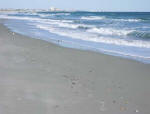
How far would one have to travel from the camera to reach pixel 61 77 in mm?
4891

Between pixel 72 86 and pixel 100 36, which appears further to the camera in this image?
pixel 100 36

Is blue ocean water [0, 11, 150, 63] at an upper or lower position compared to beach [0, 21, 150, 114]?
lower

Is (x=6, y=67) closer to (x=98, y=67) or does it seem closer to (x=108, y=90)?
(x=98, y=67)

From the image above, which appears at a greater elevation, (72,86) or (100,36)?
(72,86)

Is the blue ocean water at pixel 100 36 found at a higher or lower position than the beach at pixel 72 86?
lower

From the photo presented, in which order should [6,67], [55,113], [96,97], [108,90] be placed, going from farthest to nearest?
[6,67]
[108,90]
[96,97]
[55,113]

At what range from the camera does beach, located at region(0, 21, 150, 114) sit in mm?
3445

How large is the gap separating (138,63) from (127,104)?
300cm

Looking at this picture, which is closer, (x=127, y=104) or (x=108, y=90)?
(x=127, y=104)

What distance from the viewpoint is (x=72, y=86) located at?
4.35 m

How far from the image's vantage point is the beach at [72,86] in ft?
11.3

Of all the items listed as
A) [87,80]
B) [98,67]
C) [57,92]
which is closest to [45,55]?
[98,67]

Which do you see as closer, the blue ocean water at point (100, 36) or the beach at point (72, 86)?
the beach at point (72, 86)

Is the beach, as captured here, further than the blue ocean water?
No
